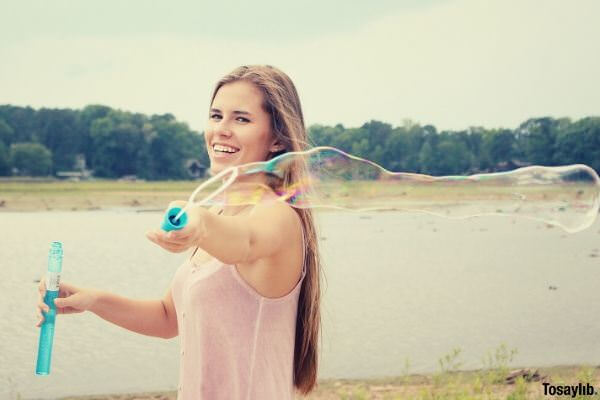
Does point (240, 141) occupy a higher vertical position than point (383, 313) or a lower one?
higher

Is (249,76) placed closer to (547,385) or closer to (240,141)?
(240,141)

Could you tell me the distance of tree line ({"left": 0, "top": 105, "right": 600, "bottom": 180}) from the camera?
26.8 metres

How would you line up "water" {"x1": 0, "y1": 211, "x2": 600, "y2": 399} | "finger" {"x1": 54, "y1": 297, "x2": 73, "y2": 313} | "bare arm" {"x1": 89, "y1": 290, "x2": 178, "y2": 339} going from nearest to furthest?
"finger" {"x1": 54, "y1": 297, "x2": 73, "y2": 313}, "bare arm" {"x1": 89, "y1": 290, "x2": 178, "y2": 339}, "water" {"x1": 0, "y1": 211, "x2": 600, "y2": 399}

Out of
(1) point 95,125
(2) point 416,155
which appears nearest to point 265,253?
(2) point 416,155

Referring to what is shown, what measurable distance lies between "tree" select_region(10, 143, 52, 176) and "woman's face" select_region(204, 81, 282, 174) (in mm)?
33419

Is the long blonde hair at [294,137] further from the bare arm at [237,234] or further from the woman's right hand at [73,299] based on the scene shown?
the woman's right hand at [73,299]

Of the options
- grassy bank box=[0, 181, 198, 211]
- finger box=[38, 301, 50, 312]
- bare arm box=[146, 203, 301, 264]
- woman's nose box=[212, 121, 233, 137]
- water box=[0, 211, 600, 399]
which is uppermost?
woman's nose box=[212, 121, 233, 137]

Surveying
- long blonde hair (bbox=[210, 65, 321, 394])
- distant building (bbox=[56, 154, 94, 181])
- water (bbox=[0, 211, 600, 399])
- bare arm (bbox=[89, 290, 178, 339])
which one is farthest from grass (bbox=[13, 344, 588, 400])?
distant building (bbox=[56, 154, 94, 181])

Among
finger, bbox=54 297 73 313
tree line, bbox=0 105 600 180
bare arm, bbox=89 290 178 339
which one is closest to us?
finger, bbox=54 297 73 313

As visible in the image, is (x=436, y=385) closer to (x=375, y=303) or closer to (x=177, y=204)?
(x=177, y=204)

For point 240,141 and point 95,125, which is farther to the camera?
point 95,125

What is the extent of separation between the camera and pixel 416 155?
26.4 meters

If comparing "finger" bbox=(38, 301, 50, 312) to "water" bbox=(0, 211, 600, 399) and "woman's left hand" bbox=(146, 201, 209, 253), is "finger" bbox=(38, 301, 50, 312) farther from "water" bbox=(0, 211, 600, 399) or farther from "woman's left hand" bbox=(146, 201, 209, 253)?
"water" bbox=(0, 211, 600, 399)

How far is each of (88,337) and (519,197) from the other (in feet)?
28.0
